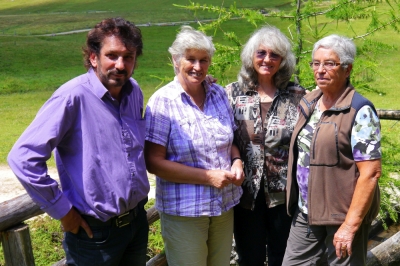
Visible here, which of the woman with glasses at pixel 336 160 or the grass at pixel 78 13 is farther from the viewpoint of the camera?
the grass at pixel 78 13

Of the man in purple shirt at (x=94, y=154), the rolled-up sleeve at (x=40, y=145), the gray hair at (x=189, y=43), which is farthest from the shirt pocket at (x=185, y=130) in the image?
the rolled-up sleeve at (x=40, y=145)

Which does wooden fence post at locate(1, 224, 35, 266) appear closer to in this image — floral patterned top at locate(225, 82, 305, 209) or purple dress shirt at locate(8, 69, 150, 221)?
purple dress shirt at locate(8, 69, 150, 221)

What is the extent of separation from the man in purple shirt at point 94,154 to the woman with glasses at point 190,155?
26 centimetres

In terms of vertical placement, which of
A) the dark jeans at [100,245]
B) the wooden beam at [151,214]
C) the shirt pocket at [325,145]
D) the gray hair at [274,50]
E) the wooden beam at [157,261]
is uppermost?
the gray hair at [274,50]

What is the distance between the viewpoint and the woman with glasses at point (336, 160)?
307 centimetres

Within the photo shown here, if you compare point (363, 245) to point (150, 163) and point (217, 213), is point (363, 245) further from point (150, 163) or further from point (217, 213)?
point (150, 163)

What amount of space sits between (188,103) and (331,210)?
1121 millimetres

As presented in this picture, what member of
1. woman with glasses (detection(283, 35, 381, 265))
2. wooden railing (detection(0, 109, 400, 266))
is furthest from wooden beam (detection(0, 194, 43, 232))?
woman with glasses (detection(283, 35, 381, 265))

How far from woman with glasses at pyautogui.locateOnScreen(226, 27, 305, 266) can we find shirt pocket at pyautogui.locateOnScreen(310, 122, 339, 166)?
0.40 m

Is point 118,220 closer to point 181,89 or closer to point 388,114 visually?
point 181,89

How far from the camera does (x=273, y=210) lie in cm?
376

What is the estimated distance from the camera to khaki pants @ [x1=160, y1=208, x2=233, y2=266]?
11.1 feet

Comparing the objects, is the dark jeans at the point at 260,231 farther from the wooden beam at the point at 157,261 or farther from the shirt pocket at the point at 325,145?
the wooden beam at the point at 157,261

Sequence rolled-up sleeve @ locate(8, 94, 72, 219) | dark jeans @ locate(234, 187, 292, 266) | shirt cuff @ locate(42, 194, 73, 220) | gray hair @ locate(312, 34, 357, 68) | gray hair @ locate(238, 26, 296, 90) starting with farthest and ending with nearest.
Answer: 1. dark jeans @ locate(234, 187, 292, 266)
2. gray hair @ locate(238, 26, 296, 90)
3. gray hair @ locate(312, 34, 357, 68)
4. shirt cuff @ locate(42, 194, 73, 220)
5. rolled-up sleeve @ locate(8, 94, 72, 219)
